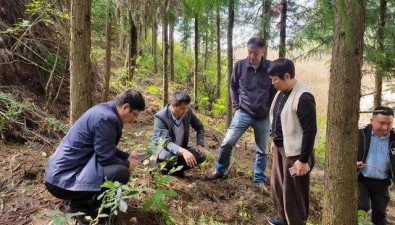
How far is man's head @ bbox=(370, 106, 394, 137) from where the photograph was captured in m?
4.01

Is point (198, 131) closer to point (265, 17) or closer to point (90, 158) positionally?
point (90, 158)

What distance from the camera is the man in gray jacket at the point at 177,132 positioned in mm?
4562

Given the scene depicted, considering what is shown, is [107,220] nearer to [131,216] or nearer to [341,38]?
[131,216]

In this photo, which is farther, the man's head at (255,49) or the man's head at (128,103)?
the man's head at (255,49)

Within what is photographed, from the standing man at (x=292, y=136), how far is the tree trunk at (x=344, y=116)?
56 centimetres

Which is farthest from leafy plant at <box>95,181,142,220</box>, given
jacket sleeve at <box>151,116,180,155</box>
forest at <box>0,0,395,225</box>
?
jacket sleeve at <box>151,116,180,155</box>

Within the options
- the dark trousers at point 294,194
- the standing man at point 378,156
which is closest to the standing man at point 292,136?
the dark trousers at point 294,194

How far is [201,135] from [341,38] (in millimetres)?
2764

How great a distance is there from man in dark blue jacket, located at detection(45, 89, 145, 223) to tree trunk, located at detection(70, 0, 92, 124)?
2.46 feet

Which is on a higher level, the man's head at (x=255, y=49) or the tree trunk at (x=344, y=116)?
the man's head at (x=255, y=49)

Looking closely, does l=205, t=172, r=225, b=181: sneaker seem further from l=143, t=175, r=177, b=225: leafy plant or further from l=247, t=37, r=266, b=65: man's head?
l=247, t=37, r=266, b=65: man's head

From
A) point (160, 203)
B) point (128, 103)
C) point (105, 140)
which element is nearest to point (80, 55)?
point (128, 103)

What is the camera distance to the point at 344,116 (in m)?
2.73

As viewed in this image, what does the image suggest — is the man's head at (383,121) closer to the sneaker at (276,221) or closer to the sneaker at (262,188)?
the sneaker at (276,221)
